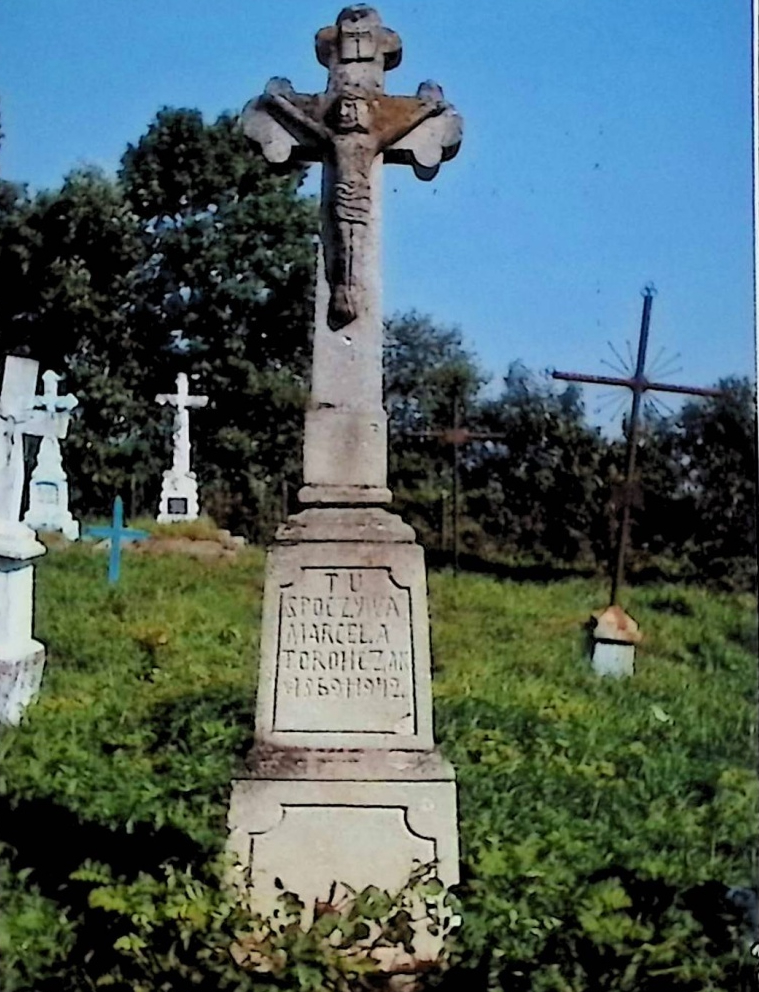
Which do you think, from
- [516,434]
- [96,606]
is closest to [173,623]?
[96,606]

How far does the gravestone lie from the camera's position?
3.38m

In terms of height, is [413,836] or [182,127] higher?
[182,127]

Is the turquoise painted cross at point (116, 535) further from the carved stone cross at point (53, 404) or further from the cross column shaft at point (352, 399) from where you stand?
the cross column shaft at point (352, 399)

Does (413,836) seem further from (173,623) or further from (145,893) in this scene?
(173,623)

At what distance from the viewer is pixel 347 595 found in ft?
7.25

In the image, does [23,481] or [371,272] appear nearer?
[371,272]

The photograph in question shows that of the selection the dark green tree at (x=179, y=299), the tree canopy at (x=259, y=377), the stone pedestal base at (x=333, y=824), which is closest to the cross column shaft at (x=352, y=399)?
the stone pedestal base at (x=333, y=824)

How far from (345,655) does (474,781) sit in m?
0.89

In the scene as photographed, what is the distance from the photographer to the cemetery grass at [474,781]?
1868 mm

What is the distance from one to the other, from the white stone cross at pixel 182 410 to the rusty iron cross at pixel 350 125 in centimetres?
139

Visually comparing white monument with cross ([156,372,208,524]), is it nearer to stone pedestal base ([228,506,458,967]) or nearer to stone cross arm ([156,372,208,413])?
stone cross arm ([156,372,208,413])

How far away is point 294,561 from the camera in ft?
7.28

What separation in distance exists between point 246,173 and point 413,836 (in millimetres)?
2323

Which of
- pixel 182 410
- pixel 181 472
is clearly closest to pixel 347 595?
pixel 182 410
